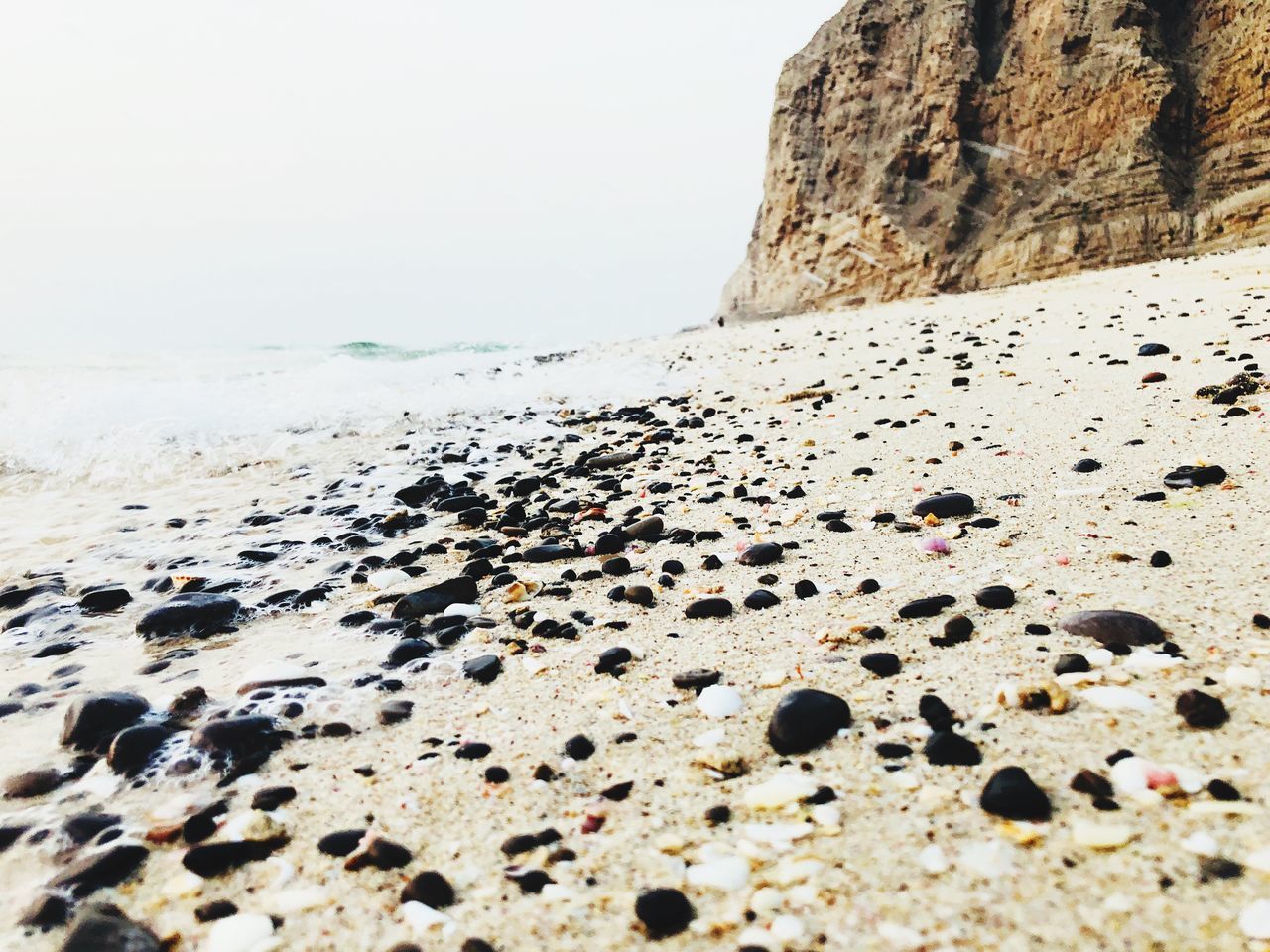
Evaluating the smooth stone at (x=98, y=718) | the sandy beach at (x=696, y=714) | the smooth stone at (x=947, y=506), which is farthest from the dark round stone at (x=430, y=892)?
the smooth stone at (x=947, y=506)

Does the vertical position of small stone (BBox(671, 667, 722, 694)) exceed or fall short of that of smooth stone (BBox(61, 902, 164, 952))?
it exceeds it

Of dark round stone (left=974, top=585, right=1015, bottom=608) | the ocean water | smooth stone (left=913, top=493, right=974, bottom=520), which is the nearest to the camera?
dark round stone (left=974, top=585, right=1015, bottom=608)

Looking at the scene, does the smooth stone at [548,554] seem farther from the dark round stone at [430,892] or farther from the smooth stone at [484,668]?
the dark round stone at [430,892]

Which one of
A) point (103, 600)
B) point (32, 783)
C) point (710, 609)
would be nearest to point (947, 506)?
point (710, 609)

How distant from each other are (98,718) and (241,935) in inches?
50.9

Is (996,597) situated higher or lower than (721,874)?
higher

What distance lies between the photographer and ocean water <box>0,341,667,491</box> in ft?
25.2

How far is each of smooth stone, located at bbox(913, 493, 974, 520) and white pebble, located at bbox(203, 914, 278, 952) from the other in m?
3.11

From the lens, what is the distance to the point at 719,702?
2.21 meters

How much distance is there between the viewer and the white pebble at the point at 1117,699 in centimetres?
182

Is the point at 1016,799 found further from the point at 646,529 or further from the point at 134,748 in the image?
the point at 646,529

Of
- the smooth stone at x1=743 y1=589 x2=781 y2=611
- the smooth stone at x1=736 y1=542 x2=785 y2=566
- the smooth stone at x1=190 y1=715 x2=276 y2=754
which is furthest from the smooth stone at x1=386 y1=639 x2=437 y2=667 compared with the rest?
the smooth stone at x1=736 y1=542 x2=785 y2=566

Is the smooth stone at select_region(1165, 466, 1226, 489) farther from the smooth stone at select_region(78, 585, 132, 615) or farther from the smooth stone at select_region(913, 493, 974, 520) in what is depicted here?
the smooth stone at select_region(78, 585, 132, 615)

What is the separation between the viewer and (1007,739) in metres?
1.79
